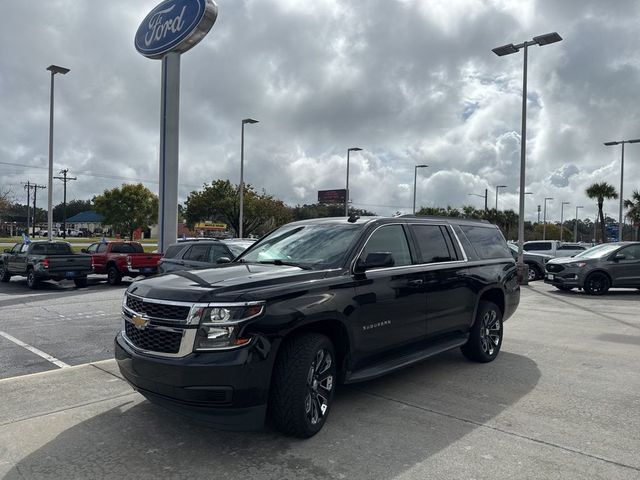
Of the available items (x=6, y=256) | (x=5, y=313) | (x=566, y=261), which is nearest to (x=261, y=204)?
(x=6, y=256)

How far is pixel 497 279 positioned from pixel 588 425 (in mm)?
2480

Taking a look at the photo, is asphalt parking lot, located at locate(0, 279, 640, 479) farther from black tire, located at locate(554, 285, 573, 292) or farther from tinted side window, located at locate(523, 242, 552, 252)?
tinted side window, located at locate(523, 242, 552, 252)

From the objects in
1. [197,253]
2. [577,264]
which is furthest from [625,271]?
[197,253]

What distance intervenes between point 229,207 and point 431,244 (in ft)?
136

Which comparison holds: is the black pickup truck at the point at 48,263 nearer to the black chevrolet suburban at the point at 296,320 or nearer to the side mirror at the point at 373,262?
the black chevrolet suburban at the point at 296,320

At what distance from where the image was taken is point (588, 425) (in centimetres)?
441

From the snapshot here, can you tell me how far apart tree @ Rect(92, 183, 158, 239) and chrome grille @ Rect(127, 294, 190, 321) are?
193ft

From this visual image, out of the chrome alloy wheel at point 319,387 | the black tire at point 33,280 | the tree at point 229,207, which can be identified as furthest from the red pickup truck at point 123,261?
the tree at point 229,207

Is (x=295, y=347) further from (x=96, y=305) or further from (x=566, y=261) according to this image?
(x=566, y=261)

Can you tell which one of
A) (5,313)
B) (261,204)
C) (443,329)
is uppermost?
(261,204)

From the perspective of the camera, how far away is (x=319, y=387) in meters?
4.16

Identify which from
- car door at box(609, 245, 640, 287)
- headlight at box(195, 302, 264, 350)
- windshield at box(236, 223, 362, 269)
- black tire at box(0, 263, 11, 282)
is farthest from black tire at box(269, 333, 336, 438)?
black tire at box(0, 263, 11, 282)

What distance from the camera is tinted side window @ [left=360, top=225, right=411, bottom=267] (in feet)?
16.5

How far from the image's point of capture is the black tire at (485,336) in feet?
20.6
